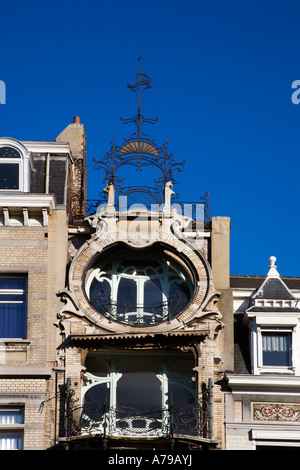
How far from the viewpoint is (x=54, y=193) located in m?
35.7

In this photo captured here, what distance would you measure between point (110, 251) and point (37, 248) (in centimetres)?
201

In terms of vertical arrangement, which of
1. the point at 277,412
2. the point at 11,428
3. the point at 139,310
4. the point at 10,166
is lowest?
the point at 11,428

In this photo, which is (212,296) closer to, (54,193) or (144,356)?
(144,356)

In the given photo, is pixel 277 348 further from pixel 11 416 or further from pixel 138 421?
pixel 11 416

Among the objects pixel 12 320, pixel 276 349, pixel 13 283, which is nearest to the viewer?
pixel 276 349

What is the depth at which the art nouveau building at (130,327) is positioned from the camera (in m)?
33.0

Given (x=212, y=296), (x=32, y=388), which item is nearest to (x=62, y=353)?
(x=32, y=388)

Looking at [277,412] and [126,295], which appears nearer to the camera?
[277,412]

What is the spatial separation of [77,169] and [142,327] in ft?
23.7

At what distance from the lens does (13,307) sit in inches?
1355

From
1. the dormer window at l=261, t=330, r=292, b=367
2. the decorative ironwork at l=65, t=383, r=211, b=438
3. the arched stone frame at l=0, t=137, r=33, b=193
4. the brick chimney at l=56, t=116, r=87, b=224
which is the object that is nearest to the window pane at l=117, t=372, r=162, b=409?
the decorative ironwork at l=65, t=383, r=211, b=438

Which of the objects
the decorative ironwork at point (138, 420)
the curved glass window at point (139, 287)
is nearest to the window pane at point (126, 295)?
the curved glass window at point (139, 287)

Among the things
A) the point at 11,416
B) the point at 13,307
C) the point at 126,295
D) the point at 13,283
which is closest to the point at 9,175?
the point at 13,283

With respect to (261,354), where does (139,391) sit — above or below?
below
